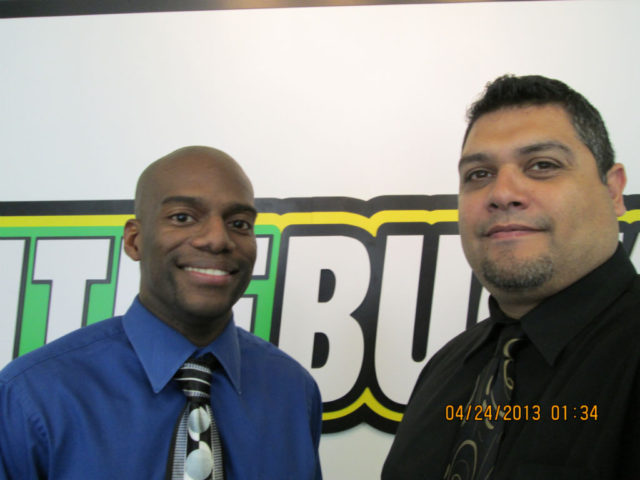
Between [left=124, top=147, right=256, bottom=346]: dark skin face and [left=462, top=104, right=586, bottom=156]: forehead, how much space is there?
21.6 inches

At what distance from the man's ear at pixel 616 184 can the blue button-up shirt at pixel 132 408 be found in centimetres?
83

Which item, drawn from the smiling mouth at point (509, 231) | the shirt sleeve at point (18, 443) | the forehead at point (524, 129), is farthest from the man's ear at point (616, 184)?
the shirt sleeve at point (18, 443)

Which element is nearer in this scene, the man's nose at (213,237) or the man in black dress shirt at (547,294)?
the man in black dress shirt at (547,294)

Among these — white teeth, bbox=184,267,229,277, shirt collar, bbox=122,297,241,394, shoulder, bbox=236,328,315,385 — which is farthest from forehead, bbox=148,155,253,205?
shoulder, bbox=236,328,315,385

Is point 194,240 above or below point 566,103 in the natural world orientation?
below

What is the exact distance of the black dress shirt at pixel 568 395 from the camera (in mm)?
883

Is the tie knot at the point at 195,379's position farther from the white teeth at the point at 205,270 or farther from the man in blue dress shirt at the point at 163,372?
the white teeth at the point at 205,270

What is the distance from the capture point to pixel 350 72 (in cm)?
202

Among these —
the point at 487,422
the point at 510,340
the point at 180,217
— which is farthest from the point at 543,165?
the point at 180,217

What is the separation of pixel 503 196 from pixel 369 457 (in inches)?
45.8

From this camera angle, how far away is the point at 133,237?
1275 millimetres

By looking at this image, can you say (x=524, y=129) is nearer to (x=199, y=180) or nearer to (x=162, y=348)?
(x=199, y=180)

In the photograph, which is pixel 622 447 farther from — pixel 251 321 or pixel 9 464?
pixel 251 321

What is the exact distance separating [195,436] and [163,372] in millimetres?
148
